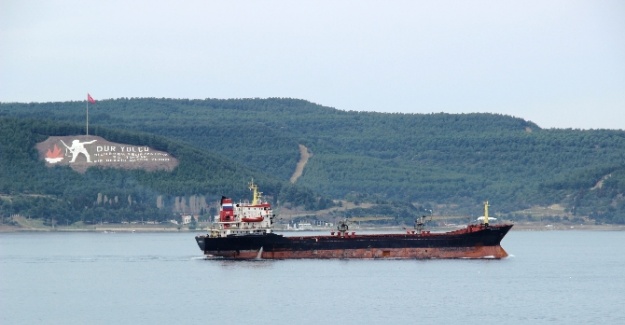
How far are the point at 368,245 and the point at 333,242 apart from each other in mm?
3080

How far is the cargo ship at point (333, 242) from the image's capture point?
12469 centimetres

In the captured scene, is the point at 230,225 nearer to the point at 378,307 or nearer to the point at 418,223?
the point at 418,223

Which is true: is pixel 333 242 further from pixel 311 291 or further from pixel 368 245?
pixel 311 291

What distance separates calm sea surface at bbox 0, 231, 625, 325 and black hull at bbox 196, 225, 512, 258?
95cm

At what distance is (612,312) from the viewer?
285 feet

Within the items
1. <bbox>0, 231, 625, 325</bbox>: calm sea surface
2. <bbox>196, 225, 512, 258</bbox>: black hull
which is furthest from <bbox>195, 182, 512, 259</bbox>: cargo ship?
<bbox>0, 231, 625, 325</bbox>: calm sea surface

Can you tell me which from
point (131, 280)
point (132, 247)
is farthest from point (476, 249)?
point (132, 247)

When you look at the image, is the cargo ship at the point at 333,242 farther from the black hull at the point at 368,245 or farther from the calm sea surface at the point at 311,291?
the calm sea surface at the point at 311,291

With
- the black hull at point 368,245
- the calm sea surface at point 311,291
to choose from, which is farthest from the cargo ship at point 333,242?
the calm sea surface at point 311,291

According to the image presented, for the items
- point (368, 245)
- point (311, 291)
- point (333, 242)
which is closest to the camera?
point (311, 291)

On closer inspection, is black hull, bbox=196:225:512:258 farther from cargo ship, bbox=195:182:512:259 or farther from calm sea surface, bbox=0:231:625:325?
calm sea surface, bbox=0:231:625:325

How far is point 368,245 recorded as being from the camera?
127562mm

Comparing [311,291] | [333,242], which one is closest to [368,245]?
[333,242]

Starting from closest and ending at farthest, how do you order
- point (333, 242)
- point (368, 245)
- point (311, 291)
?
point (311, 291) → point (333, 242) → point (368, 245)
